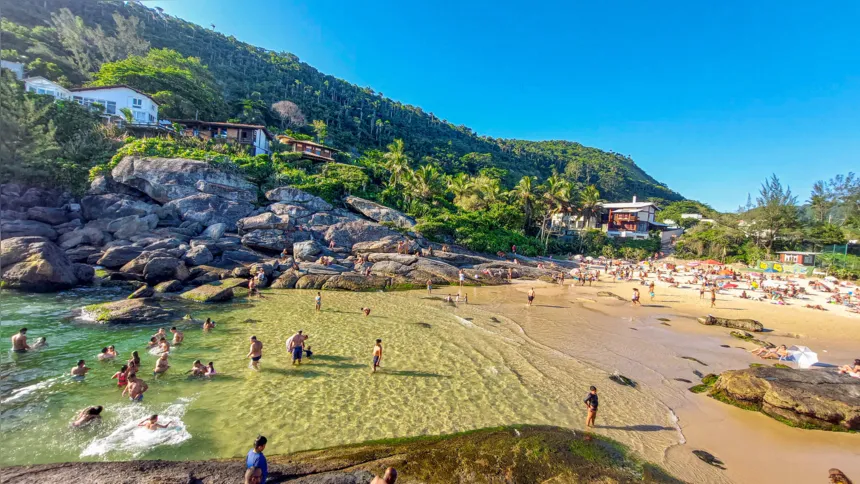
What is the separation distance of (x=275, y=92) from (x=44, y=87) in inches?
2356

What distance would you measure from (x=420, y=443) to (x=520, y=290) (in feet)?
79.4

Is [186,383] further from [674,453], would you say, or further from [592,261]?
[592,261]

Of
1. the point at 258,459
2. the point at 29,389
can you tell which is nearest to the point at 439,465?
the point at 258,459

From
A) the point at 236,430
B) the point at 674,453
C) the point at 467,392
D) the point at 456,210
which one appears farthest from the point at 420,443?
the point at 456,210

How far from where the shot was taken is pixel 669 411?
1137 centimetres

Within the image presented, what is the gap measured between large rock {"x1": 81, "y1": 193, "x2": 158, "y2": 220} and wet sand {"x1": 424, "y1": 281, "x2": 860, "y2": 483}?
28.4 m

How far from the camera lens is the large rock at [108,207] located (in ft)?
96.4

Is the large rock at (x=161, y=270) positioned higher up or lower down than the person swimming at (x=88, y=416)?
higher up

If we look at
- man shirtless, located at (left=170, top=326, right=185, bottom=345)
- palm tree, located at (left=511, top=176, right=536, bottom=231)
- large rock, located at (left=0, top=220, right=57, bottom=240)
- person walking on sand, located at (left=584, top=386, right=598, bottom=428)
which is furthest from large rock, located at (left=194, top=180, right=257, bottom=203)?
palm tree, located at (left=511, top=176, right=536, bottom=231)

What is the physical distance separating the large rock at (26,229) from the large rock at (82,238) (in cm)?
79

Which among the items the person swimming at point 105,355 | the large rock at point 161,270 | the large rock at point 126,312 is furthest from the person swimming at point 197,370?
the large rock at point 161,270

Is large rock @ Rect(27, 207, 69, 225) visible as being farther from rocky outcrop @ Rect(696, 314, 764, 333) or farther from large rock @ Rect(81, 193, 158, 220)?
rocky outcrop @ Rect(696, 314, 764, 333)

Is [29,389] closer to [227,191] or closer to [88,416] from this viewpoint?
[88,416]

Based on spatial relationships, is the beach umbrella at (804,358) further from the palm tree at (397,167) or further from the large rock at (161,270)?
the palm tree at (397,167)
